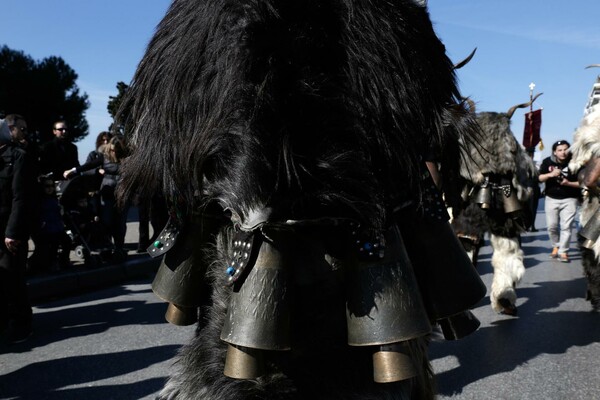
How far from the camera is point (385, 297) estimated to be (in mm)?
1441

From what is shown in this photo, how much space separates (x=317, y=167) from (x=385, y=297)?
37 centimetres

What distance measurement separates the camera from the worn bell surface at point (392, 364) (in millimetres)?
1416

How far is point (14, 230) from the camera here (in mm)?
4918

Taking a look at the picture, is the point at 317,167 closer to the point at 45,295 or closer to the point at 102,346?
the point at 102,346

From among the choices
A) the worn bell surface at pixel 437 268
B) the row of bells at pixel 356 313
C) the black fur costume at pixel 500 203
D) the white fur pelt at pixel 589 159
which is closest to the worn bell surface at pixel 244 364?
the row of bells at pixel 356 313

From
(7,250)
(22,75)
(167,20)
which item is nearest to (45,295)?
(7,250)

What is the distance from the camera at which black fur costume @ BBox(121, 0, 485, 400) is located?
54.1 inches

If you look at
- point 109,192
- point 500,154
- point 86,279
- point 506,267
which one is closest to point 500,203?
point 500,154

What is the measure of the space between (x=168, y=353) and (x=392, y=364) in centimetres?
360

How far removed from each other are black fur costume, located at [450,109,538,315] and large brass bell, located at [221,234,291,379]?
13.3ft

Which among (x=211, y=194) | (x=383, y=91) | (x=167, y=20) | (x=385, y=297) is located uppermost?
(x=167, y=20)

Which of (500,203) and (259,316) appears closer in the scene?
(259,316)

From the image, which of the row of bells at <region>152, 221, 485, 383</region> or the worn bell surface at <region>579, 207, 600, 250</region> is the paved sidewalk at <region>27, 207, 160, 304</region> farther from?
the row of bells at <region>152, 221, 485, 383</region>

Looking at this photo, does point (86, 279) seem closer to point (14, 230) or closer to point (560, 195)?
point (14, 230)
